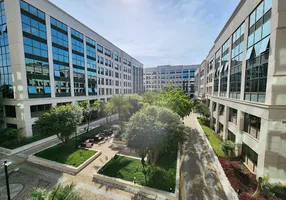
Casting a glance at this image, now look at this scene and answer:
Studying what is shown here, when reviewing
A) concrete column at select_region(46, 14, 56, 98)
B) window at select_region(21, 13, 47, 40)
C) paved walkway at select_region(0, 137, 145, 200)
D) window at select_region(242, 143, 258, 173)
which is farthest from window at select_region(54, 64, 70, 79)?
window at select_region(242, 143, 258, 173)

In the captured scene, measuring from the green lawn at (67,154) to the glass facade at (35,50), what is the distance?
35.3 ft

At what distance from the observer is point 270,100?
9.64 metres

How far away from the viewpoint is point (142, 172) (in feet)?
39.0

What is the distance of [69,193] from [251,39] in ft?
61.7

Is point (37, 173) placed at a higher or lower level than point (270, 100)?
lower

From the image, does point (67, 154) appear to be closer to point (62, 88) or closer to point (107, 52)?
point (62, 88)

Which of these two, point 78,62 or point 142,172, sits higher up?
point 78,62

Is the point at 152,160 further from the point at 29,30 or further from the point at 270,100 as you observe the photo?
the point at 29,30

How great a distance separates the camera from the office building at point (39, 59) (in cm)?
1947

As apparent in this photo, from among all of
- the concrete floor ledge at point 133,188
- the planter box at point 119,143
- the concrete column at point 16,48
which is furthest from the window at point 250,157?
the concrete column at point 16,48

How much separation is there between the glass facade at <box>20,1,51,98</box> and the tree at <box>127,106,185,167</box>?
790 inches

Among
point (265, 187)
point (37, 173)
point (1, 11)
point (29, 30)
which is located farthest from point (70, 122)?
point (1, 11)

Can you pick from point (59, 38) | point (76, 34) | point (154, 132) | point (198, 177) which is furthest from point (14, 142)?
point (198, 177)

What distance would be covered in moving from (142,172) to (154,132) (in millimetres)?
4596
